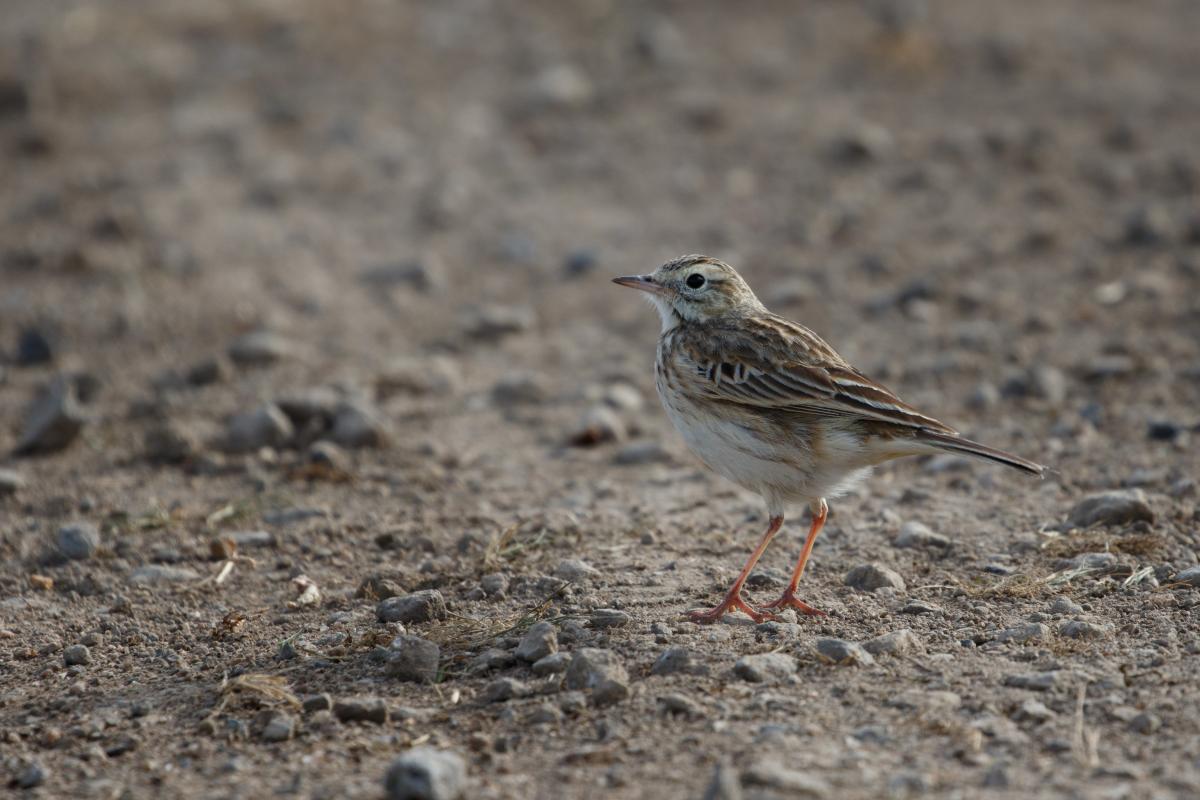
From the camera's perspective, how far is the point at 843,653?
5480 millimetres

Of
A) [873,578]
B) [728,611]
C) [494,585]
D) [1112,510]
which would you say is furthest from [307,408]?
[1112,510]

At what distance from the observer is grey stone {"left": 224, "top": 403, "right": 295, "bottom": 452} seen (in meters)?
8.38

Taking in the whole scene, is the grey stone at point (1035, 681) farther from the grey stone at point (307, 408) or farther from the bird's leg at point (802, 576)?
the grey stone at point (307, 408)

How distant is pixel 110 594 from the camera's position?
6527 mm

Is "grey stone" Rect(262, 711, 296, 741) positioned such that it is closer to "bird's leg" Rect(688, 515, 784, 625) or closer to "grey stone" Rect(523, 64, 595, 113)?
"bird's leg" Rect(688, 515, 784, 625)

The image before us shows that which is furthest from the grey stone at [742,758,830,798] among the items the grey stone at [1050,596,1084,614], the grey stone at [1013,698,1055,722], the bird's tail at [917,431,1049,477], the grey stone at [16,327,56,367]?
the grey stone at [16,327,56,367]

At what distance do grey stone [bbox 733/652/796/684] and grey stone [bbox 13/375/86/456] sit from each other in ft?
15.4

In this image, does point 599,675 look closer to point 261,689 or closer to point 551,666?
point 551,666

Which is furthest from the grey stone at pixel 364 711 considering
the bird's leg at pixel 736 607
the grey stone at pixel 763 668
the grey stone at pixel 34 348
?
the grey stone at pixel 34 348

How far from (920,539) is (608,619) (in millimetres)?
1792

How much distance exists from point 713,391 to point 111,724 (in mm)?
2859

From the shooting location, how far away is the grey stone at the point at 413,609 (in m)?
6.03

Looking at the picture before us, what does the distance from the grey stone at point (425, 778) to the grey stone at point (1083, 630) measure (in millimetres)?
2519

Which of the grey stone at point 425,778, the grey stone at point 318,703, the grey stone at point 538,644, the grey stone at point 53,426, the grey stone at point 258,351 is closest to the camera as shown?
the grey stone at point 425,778
